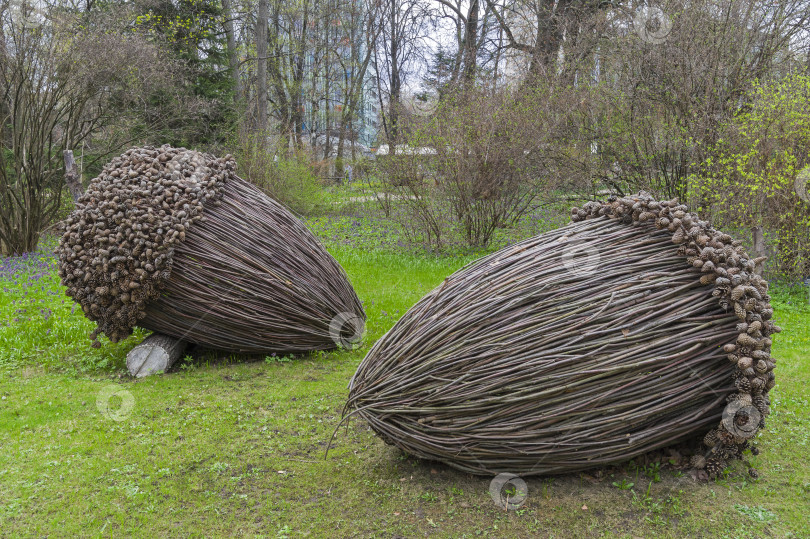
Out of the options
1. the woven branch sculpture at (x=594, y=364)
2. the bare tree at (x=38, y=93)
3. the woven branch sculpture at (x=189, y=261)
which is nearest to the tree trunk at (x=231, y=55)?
the bare tree at (x=38, y=93)

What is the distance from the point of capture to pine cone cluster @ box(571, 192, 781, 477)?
113 inches

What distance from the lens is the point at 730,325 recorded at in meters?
2.96

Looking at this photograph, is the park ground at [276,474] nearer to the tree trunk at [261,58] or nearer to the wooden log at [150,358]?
the wooden log at [150,358]

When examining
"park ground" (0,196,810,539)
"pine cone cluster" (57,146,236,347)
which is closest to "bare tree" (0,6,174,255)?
"park ground" (0,196,810,539)

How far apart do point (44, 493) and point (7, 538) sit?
417mm

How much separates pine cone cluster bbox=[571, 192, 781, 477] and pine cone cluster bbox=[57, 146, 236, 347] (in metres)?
3.79

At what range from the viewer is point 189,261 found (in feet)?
16.6

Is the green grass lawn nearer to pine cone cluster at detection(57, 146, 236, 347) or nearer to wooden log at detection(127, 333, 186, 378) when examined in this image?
wooden log at detection(127, 333, 186, 378)

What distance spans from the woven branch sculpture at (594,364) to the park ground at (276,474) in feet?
0.66

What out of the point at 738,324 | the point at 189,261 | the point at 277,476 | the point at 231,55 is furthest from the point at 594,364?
the point at 231,55

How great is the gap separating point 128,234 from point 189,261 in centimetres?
53

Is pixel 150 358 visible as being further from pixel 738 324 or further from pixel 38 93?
pixel 38 93

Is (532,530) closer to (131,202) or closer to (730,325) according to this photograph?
(730,325)

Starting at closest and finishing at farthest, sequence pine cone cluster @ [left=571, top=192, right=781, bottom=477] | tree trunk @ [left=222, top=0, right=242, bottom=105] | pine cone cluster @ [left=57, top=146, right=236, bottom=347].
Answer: pine cone cluster @ [left=571, top=192, right=781, bottom=477]
pine cone cluster @ [left=57, top=146, right=236, bottom=347]
tree trunk @ [left=222, top=0, right=242, bottom=105]
